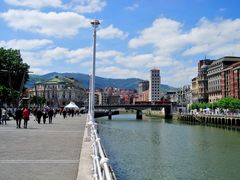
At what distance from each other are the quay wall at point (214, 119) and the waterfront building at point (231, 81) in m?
20.6

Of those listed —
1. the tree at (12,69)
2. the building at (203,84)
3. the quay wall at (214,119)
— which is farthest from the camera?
the building at (203,84)

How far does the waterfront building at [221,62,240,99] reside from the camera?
143250 millimetres

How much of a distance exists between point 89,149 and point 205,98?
6962 inches

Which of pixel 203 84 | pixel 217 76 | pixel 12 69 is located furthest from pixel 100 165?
pixel 203 84

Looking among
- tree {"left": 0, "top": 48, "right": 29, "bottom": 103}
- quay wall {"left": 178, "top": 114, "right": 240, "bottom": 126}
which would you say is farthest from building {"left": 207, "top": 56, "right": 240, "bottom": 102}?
tree {"left": 0, "top": 48, "right": 29, "bottom": 103}

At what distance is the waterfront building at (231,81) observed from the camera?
470 ft

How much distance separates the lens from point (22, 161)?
15.6 metres

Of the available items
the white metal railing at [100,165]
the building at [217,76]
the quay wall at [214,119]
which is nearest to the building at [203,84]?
the building at [217,76]

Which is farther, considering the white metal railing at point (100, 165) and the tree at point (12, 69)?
the tree at point (12, 69)

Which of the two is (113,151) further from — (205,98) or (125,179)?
(205,98)

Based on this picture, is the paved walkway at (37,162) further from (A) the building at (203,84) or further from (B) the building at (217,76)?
(A) the building at (203,84)

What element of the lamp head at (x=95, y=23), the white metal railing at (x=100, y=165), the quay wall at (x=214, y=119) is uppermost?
the lamp head at (x=95, y=23)

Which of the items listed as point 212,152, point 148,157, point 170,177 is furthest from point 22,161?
point 212,152

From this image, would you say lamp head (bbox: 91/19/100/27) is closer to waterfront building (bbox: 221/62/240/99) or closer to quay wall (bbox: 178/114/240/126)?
quay wall (bbox: 178/114/240/126)
